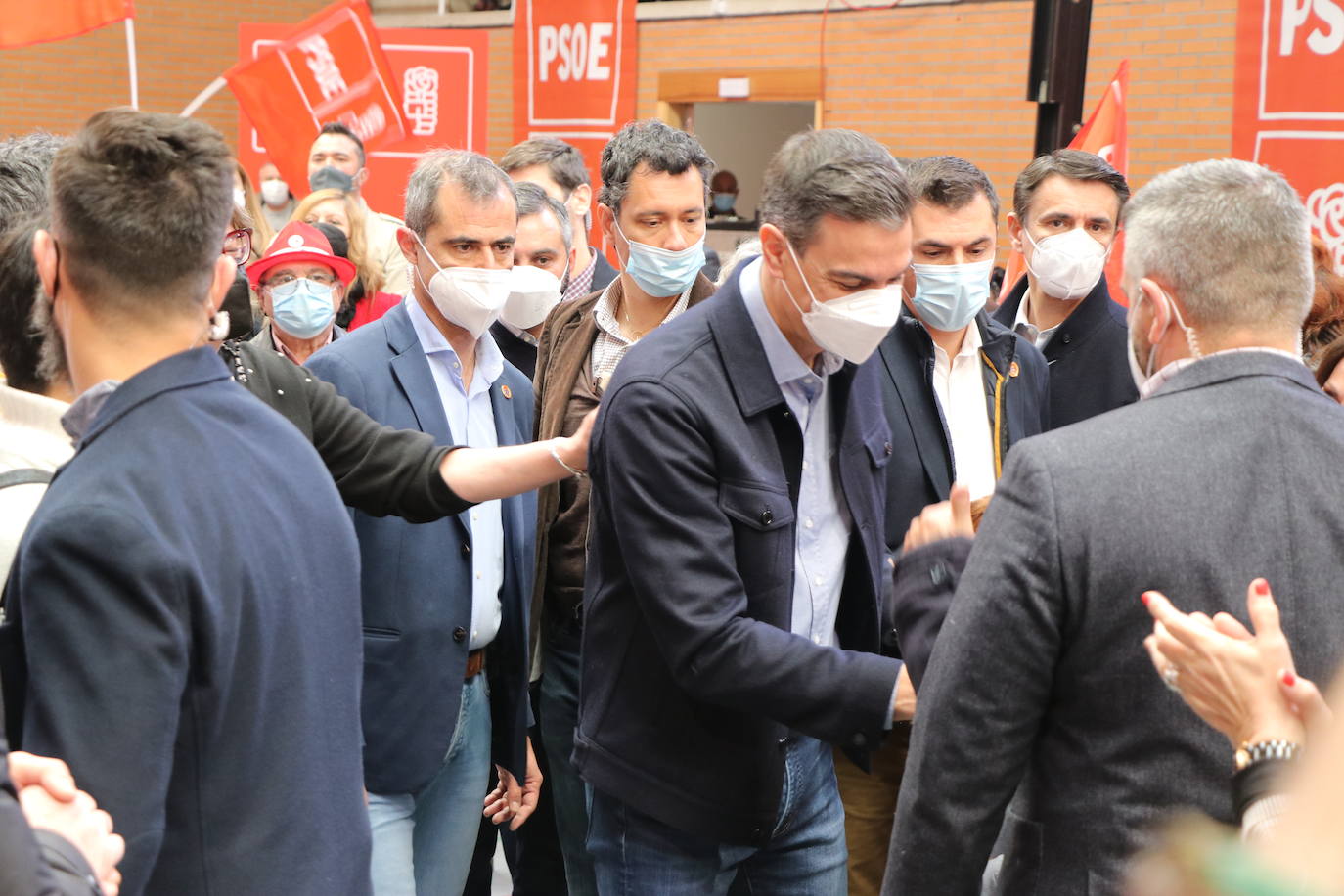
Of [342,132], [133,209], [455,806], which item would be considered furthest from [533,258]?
[342,132]

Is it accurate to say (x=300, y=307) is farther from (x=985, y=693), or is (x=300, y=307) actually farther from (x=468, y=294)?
(x=985, y=693)

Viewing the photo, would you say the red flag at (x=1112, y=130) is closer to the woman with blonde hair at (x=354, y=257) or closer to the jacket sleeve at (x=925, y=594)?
the woman with blonde hair at (x=354, y=257)

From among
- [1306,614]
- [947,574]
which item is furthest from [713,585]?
[1306,614]

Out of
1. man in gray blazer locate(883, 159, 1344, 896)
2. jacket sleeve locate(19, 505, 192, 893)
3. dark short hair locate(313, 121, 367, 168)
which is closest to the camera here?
jacket sleeve locate(19, 505, 192, 893)

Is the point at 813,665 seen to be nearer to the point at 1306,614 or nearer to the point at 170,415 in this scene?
the point at 1306,614

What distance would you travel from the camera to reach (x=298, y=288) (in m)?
4.20

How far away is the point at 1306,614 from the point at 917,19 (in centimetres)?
957

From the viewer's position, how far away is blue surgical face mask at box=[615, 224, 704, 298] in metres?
3.65

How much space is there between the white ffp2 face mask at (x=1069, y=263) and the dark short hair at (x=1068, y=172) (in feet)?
0.63

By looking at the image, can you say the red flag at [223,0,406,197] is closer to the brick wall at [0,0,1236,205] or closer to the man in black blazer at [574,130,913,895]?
the brick wall at [0,0,1236,205]

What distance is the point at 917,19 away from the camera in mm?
10523

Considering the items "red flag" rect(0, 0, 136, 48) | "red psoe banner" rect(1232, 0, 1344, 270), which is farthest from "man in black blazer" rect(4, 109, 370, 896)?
"red flag" rect(0, 0, 136, 48)

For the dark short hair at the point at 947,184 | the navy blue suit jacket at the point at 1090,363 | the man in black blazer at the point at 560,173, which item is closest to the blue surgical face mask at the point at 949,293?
the dark short hair at the point at 947,184

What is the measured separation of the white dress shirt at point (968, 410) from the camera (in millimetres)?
3205
